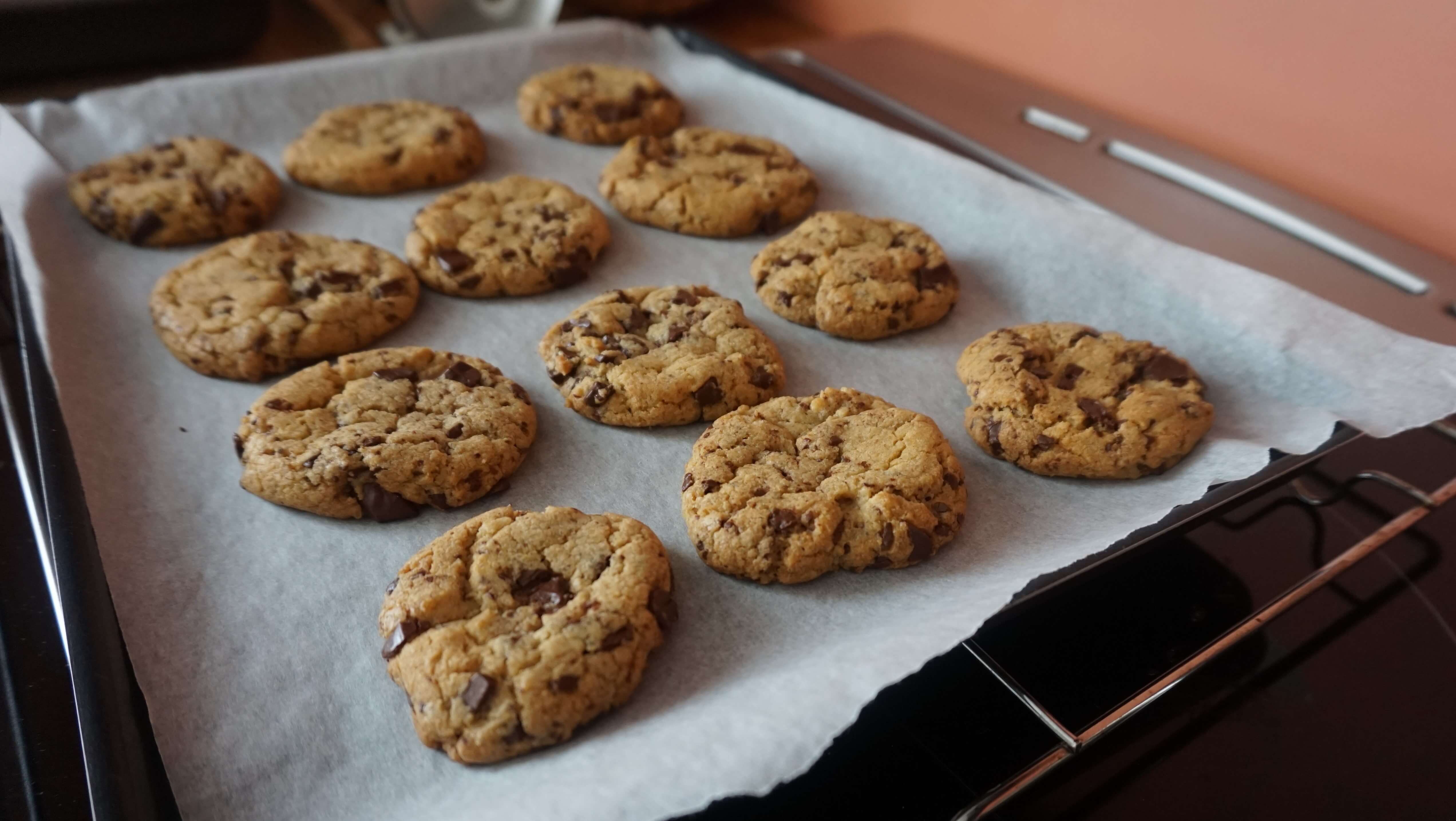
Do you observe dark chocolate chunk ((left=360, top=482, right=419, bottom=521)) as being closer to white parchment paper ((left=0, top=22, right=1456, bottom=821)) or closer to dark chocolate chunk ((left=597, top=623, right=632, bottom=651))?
white parchment paper ((left=0, top=22, right=1456, bottom=821))

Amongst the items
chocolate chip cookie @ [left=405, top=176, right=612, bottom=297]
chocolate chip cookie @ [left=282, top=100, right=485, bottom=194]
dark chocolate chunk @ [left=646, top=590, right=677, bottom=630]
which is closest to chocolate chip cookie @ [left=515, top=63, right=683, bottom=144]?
chocolate chip cookie @ [left=282, top=100, right=485, bottom=194]

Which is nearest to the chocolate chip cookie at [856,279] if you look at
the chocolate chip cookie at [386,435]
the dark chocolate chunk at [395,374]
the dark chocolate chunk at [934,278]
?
the dark chocolate chunk at [934,278]

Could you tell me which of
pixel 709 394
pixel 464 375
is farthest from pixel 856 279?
pixel 464 375

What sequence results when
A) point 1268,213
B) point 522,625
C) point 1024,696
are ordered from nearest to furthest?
point 1024,696, point 522,625, point 1268,213

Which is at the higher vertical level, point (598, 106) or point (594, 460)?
point (598, 106)

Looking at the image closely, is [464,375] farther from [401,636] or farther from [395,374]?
[401,636]
